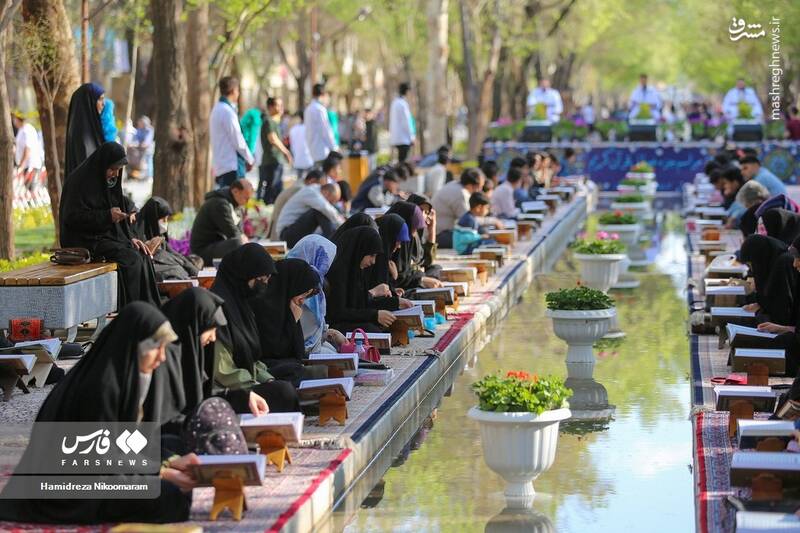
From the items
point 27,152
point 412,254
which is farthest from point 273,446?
point 27,152

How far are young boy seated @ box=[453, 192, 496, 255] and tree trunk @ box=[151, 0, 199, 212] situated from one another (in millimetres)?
3213

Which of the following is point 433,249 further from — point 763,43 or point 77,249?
point 763,43

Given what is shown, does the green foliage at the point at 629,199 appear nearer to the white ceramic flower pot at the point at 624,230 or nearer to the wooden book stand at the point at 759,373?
the white ceramic flower pot at the point at 624,230

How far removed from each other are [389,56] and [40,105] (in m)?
39.7

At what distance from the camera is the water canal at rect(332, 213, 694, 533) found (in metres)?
7.89

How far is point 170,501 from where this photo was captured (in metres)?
6.73

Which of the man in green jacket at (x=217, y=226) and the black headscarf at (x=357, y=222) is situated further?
the man in green jacket at (x=217, y=226)

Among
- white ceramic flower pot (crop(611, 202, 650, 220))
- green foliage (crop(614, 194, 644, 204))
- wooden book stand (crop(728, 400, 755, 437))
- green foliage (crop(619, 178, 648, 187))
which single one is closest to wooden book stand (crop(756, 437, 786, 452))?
wooden book stand (crop(728, 400, 755, 437))

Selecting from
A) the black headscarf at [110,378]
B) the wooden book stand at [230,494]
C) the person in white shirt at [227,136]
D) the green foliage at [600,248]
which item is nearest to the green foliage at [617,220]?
the green foliage at [600,248]

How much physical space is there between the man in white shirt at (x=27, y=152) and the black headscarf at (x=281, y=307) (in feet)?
49.8

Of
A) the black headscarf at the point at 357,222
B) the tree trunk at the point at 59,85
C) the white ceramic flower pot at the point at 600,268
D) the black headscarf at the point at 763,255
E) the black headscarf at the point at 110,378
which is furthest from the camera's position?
the white ceramic flower pot at the point at 600,268

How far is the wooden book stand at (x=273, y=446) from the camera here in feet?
25.1

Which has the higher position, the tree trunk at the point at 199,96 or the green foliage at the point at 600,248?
the tree trunk at the point at 199,96

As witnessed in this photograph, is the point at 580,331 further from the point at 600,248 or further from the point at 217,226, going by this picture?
the point at 217,226
